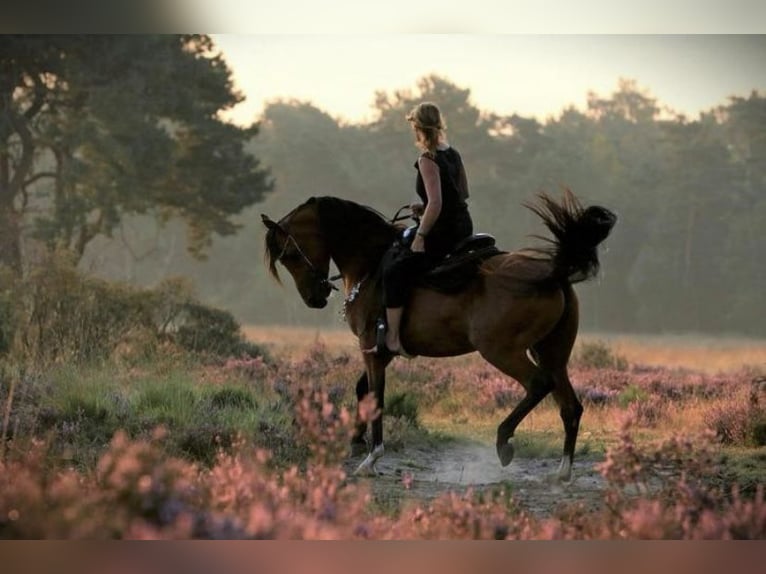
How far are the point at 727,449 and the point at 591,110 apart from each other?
382 inches

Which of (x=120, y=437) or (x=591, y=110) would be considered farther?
(x=591, y=110)

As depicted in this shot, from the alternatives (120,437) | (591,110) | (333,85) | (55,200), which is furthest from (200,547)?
(591,110)

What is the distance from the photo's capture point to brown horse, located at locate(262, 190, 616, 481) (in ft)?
18.0

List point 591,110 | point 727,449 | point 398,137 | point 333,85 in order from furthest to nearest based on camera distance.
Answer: point 591,110 → point 398,137 → point 333,85 → point 727,449

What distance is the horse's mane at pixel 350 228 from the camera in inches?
241

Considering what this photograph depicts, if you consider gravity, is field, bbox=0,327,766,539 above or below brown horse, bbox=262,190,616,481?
below

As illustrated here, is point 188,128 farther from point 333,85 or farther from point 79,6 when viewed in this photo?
point 79,6

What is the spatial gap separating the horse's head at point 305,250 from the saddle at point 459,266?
2.22 ft

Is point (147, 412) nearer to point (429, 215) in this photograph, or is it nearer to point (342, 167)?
point (429, 215)

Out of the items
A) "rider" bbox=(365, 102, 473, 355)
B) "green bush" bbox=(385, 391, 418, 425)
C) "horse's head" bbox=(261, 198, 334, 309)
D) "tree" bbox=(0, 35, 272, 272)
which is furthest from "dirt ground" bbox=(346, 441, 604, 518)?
"tree" bbox=(0, 35, 272, 272)

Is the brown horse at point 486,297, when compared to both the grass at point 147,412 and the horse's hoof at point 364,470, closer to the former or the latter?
the horse's hoof at point 364,470

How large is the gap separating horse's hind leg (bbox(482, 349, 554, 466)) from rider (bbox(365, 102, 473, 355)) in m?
0.65

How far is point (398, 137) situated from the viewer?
1423 cm

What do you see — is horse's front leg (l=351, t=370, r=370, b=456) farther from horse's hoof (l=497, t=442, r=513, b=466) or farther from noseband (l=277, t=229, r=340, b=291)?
horse's hoof (l=497, t=442, r=513, b=466)
